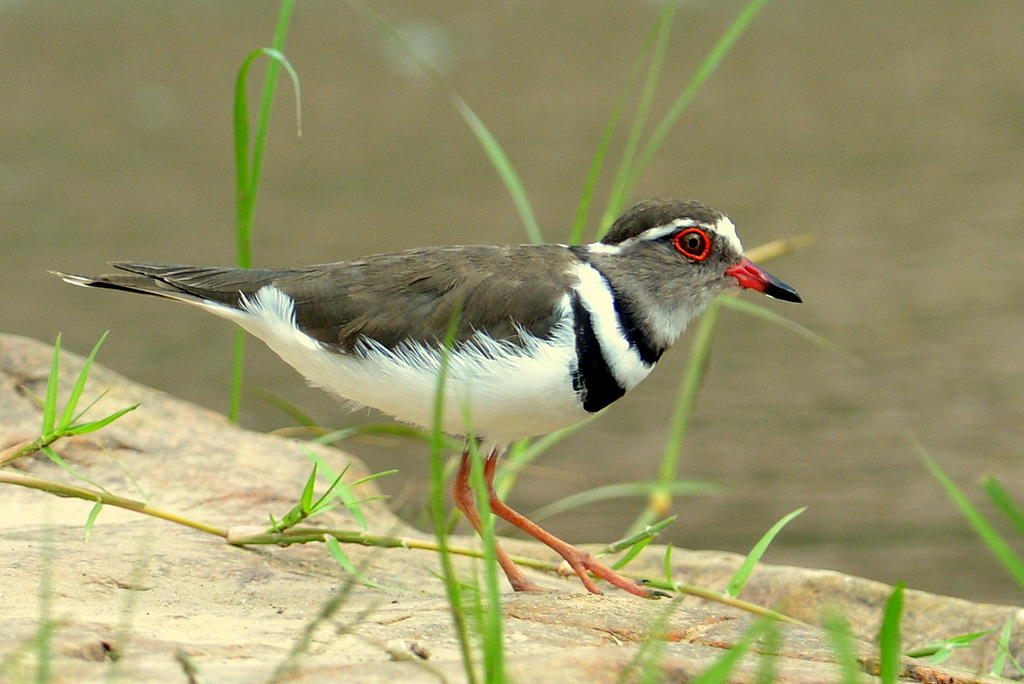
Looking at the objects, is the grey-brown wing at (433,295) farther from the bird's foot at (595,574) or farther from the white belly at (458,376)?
the bird's foot at (595,574)

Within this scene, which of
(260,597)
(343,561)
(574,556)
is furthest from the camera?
(574,556)

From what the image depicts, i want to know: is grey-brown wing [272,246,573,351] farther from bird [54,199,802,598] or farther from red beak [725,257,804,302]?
red beak [725,257,804,302]

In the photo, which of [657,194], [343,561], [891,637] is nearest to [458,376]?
[343,561]

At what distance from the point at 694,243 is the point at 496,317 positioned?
0.86 metres

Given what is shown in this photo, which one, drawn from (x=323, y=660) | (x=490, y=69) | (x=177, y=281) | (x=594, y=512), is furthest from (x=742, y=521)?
(x=490, y=69)

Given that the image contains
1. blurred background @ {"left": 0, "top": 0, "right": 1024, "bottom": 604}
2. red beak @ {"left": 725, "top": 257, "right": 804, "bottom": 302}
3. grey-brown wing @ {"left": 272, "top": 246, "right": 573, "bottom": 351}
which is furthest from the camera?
blurred background @ {"left": 0, "top": 0, "right": 1024, "bottom": 604}

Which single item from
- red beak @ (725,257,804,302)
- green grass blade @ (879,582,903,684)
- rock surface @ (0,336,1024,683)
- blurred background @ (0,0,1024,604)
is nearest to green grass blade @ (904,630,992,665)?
rock surface @ (0,336,1024,683)

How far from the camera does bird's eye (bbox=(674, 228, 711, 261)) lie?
15.0ft

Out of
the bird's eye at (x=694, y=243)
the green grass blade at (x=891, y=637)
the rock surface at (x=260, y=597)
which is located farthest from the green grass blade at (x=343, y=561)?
the green grass blade at (x=891, y=637)

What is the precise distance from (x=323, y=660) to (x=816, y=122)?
33.1 ft

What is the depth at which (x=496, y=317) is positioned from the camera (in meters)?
4.21

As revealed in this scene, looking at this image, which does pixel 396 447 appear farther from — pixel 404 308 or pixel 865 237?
pixel 865 237

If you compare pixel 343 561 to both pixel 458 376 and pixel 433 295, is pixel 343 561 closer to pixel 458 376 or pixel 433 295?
pixel 458 376

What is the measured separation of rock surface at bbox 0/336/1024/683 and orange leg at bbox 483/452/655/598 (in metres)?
0.14
